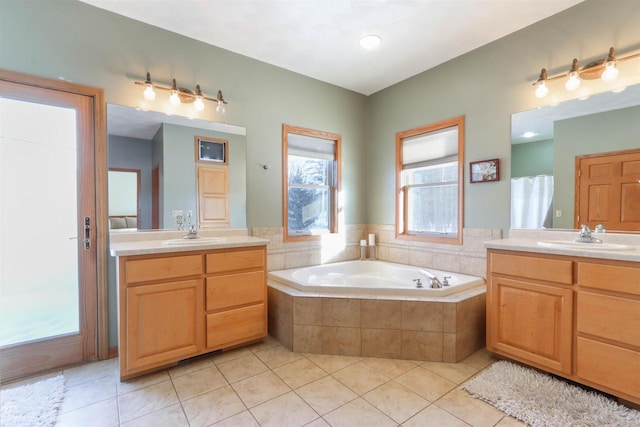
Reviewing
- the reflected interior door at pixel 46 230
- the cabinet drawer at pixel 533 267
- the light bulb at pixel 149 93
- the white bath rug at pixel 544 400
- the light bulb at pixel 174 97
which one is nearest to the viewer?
the white bath rug at pixel 544 400

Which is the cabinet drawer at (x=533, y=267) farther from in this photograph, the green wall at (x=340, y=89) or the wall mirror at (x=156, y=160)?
the wall mirror at (x=156, y=160)

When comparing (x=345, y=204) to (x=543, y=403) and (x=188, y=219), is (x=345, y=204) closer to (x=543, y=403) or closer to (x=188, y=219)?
(x=188, y=219)

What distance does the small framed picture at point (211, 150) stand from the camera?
2.68 m

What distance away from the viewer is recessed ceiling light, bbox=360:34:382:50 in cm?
257

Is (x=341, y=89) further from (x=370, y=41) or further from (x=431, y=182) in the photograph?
(x=431, y=182)

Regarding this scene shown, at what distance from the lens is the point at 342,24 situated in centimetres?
241

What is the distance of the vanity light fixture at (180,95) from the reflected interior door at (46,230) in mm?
422

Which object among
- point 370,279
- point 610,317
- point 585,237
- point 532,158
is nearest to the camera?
point 610,317

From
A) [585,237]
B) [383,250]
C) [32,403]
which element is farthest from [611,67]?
[32,403]

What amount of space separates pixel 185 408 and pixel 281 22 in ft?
9.23

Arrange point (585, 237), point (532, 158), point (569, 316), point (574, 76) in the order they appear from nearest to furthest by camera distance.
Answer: point (569, 316) → point (585, 237) → point (574, 76) → point (532, 158)

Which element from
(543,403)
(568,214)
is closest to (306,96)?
(568,214)

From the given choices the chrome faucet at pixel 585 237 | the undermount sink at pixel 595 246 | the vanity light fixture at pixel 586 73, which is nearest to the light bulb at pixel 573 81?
the vanity light fixture at pixel 586 73

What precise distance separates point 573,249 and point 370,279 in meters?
1.99
